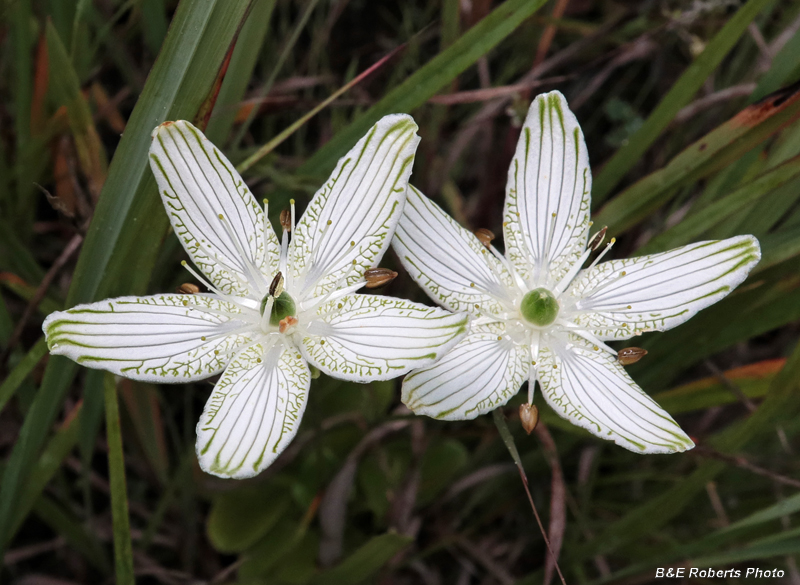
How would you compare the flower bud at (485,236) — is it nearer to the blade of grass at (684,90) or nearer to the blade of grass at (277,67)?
the blade of grass at (684,90)

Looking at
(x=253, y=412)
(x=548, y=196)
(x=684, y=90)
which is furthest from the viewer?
(x=684, y=90)

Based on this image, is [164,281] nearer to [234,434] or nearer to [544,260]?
[234,434]

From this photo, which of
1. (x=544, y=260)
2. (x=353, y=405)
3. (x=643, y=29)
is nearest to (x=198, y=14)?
(x=544, y=260)

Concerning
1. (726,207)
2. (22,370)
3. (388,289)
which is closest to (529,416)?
(726,207)

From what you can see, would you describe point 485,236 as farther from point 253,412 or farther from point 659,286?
point 253,412

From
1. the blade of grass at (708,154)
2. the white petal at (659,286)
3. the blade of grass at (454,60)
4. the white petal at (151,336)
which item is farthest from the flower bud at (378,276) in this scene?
the blade of grass at (708,154)

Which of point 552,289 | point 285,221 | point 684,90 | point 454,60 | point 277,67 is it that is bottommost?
point 285,221
